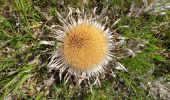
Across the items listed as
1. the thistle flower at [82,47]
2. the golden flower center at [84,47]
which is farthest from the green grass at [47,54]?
the golden flower center at [84,47]

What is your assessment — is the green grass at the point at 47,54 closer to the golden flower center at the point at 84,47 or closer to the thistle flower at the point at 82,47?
the thistle flower at the point at 82,47

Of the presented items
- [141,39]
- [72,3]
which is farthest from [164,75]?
[72,3]

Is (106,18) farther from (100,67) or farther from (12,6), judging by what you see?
(12,6)

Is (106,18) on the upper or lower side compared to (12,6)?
lower

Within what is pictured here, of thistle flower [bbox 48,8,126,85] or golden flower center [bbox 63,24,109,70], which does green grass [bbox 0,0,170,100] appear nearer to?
thistle flower [bbox 48,8,126,85]

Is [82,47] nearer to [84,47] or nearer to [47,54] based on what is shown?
[84,47]

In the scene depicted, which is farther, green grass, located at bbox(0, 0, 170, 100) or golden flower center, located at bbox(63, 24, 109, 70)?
green grass, located at bbox(0, 0, 170, 100)

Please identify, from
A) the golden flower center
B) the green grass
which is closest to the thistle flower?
the golden flower center
